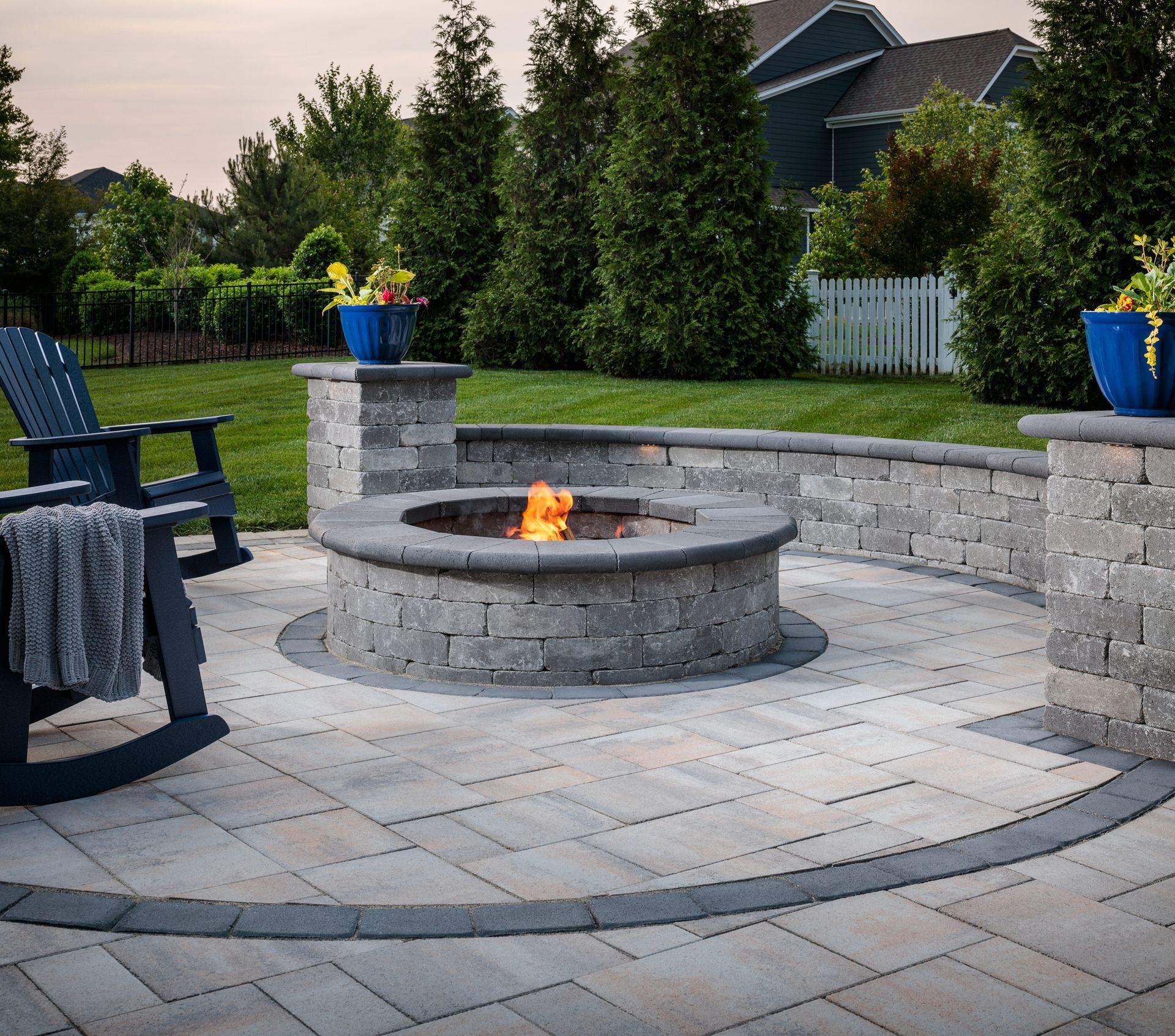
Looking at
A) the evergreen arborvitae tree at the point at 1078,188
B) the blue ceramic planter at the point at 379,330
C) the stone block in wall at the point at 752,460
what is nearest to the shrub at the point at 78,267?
the blue ceramic planter at the point at 379,330

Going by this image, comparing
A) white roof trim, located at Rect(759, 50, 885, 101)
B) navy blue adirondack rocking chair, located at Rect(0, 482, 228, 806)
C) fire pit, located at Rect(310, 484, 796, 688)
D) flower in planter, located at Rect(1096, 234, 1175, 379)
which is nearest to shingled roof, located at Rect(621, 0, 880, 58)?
white roof trim, located at Rect(759, 50, 885, 101)

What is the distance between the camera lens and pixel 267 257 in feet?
88.1

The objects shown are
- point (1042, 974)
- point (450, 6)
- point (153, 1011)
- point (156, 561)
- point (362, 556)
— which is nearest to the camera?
point (153, 1011)

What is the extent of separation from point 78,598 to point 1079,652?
126 inches

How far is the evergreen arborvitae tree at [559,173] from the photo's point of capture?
1451 centimetres

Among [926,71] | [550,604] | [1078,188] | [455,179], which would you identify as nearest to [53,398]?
[550,604]

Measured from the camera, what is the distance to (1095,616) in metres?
4.27

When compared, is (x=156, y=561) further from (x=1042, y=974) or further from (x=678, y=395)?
A: (x=678, y=395)

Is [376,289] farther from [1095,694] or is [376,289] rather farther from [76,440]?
[1095,694]

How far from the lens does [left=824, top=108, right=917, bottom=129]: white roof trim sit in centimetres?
2236

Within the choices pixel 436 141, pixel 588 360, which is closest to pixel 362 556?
pixel 588 360

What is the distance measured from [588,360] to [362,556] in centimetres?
911

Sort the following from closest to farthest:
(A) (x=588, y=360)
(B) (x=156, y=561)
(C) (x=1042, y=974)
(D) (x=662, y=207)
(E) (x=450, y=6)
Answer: (C) (x=1042, y=974)
(B) (x=156, y=561)
(D) (x=662, y=207)
(A) (x=588, y=360)
(E) (x=450, y=6)

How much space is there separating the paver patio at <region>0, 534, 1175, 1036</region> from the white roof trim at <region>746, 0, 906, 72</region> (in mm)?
19793
